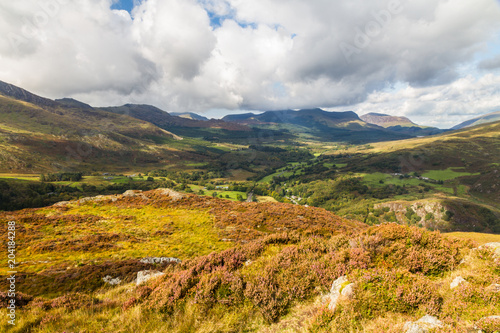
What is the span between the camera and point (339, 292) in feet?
24.6

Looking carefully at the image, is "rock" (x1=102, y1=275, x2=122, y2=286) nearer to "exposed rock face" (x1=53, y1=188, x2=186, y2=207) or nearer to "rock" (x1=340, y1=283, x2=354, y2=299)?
"rock" (x1=340, y1=283, x2=354, y2=299)

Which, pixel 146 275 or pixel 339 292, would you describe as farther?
pixel 146 275

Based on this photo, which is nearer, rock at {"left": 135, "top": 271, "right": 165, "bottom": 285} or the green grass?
rock at {"left": 135, "top": 271, "right": 165, "bottom": 285}

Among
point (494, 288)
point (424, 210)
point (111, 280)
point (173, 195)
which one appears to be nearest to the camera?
point (494, 288)

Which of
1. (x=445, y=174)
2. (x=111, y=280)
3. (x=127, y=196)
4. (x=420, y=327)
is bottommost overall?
(x=445, y=174)

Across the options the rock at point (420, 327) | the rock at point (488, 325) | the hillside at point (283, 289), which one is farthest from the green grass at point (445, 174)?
the rock at point (420, 327)

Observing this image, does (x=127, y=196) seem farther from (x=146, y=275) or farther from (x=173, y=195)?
(x=146, y=275)

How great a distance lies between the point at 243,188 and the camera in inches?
6599

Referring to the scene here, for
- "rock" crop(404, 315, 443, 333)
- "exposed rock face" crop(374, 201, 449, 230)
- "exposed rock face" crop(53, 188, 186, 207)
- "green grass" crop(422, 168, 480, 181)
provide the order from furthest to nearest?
→ "green grass" crop(422, 168, 480, 181) < "exposed rock face" crop(374, 201, 449, 230) < "exposed rock face" crop(53, 188, 186, 207) < "rock" crop(404, 315, 443, 333)

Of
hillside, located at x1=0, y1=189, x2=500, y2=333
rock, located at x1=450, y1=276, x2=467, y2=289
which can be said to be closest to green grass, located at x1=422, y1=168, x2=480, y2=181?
hillside, located at x1=0, y1=189, x2=500, y2=333

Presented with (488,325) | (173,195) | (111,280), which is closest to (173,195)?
(173,195)

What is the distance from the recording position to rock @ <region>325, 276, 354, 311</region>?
685 cm

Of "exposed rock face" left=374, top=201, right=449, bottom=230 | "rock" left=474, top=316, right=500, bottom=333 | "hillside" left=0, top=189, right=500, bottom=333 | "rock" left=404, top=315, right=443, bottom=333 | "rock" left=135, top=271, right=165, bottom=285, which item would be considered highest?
"rock" left=474, top=316, right=500, bottom=333

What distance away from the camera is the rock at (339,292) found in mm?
6848
